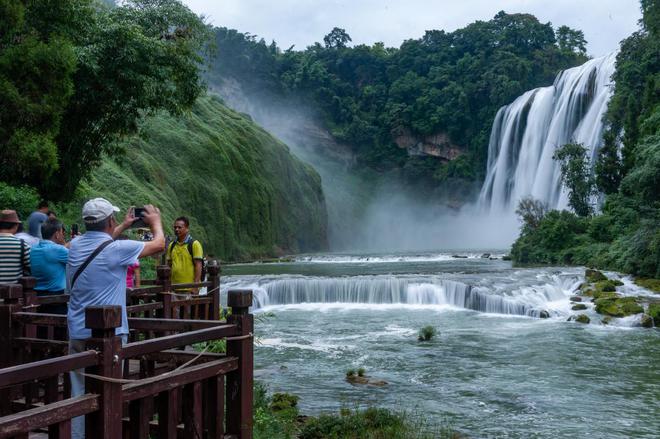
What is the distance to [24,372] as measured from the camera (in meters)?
2.83

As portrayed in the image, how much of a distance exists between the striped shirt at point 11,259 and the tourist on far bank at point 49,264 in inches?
17.7

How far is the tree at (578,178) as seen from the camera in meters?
39.3

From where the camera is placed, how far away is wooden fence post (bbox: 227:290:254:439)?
14.1ft

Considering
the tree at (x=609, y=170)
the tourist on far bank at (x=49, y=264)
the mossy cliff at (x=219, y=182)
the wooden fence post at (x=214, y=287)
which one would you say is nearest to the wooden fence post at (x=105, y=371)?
the tourist on far bank at (x=49, y=264)

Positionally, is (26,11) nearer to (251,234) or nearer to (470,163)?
(251,234)

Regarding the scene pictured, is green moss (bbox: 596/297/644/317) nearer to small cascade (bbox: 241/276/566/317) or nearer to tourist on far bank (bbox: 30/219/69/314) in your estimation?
small cascade (bbox: 241/276/566/317)

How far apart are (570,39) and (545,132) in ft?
121

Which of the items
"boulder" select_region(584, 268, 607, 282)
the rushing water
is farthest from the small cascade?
"boulder" select_region(584, 268, 607, 282)

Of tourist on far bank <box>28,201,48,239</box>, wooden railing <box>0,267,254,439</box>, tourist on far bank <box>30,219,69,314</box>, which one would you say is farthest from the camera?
tourist on far bank <box>28,201,48,239</box>

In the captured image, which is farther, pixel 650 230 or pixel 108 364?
pixel 650 230

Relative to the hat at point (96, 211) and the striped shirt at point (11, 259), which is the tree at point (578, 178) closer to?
the striped shirt at point (11, 259)

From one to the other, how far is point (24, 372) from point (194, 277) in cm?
590

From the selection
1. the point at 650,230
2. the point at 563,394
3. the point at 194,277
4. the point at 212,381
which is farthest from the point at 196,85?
the point at 650,230

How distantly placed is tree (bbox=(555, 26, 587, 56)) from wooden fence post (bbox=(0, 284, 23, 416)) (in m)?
84.3
